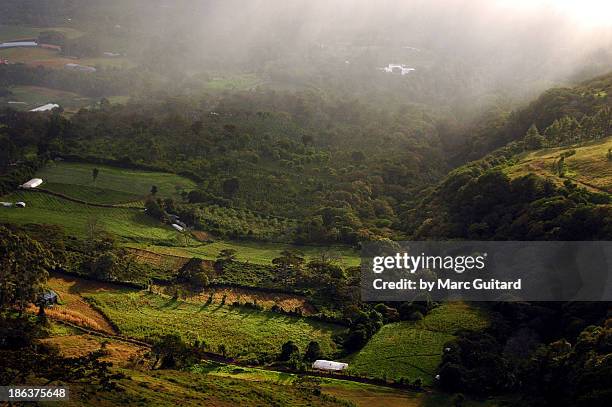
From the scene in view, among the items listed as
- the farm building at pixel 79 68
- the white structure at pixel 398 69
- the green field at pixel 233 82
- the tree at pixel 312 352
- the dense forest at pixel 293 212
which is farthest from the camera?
the farm building at pixel 79 68

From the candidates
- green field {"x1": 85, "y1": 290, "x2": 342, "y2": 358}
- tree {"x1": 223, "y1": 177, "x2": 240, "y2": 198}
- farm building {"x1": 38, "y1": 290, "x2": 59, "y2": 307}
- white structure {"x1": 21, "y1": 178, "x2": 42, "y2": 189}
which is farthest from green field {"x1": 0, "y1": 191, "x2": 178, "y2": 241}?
farm building {"x1": 38, "y1": 290, "x2": 59, "y2": 307}

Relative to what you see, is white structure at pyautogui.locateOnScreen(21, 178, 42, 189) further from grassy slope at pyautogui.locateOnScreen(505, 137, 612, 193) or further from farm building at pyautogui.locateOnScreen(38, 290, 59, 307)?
grassy slope at pyautogui.locateOnScreen(505, 137, 612, 193)

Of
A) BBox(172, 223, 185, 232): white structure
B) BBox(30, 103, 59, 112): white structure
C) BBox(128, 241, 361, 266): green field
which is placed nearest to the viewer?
BBox(128, 241, 361, 266): green field

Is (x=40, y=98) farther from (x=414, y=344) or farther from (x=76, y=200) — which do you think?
(x=414, y=344)

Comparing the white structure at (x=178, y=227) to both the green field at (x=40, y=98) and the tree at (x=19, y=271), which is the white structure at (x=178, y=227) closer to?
the tree at (x=19, y=271)

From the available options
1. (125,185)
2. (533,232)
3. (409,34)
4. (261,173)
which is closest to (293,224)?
(261,173)

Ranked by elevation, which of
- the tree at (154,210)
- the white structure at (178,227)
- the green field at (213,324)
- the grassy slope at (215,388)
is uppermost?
the tree at (154,210)

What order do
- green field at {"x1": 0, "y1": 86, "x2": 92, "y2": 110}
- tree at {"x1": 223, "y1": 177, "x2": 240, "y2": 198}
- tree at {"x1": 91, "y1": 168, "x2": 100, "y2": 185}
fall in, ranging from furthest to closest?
green field at {"x1": 0, "y1": 86, "x2": 92, "y2": 110}, tree at {"x1": 223, "y1": 177, "x2": 240, "y2": 198}, tree at {"x1": 91, "y1": 168, "x2": 100, "y2": 185}

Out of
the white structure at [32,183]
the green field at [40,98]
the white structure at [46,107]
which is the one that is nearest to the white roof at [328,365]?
the white structure at [32,183]

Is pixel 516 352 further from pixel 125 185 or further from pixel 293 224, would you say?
pixel 125 185
